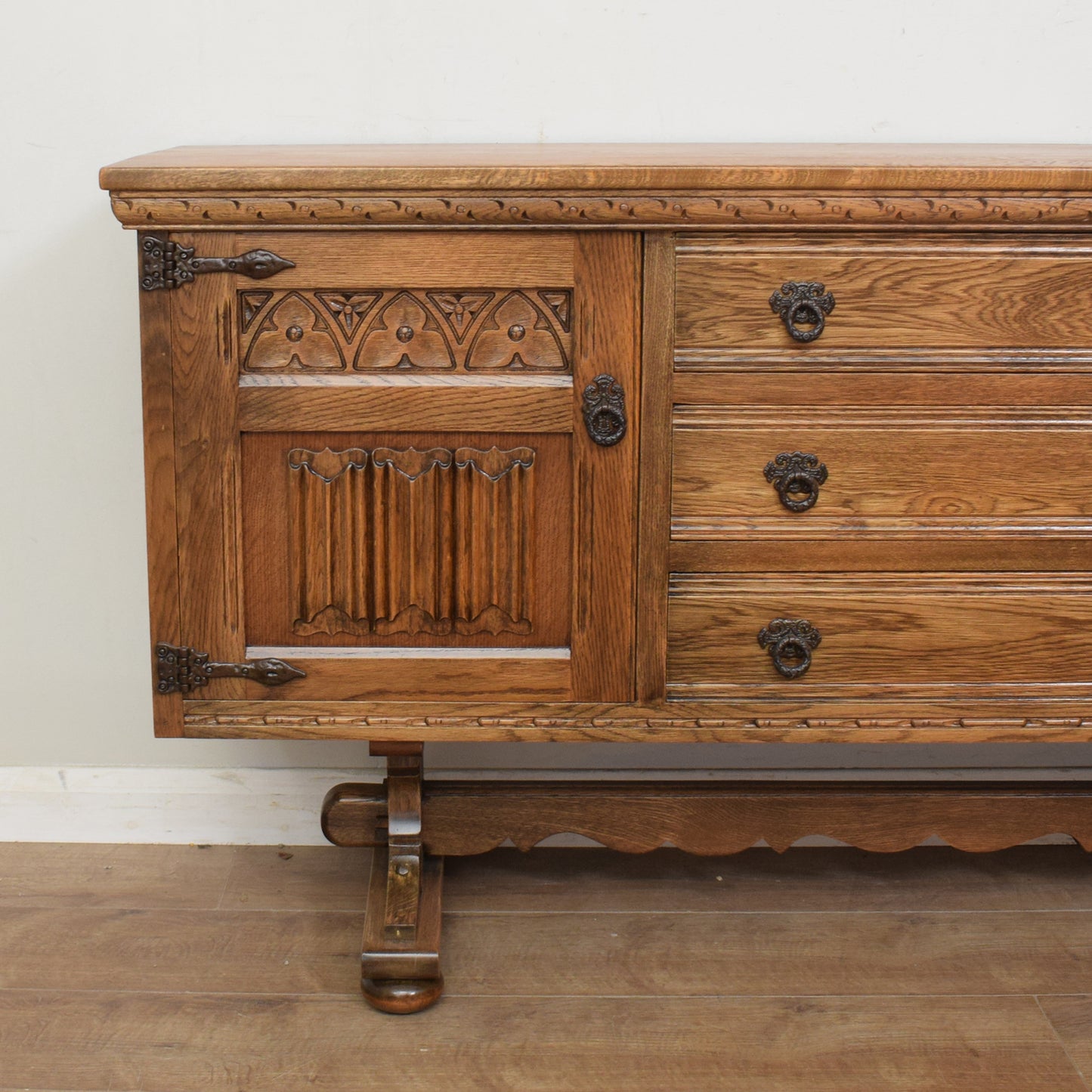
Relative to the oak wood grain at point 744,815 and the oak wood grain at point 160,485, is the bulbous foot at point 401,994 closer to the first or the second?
the oak wood grain at point 744,815

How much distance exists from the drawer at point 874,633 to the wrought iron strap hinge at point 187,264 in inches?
24.7

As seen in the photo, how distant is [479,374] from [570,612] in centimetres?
32

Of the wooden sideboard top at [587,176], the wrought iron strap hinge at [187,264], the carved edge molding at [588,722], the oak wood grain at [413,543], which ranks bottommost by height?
the carved edge molding at [588,722]

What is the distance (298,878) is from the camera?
198cm

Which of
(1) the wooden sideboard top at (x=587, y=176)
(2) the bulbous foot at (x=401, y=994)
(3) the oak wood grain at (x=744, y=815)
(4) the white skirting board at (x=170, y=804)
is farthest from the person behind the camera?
(4) the white skirting board at (x=170, y=804)

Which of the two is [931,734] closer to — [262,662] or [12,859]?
[262,662]

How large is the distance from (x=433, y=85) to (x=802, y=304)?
2.63 feet

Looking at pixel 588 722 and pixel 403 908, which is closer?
pixel 588 722

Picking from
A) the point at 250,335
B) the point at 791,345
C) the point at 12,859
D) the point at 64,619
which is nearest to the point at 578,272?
the point at 791,345

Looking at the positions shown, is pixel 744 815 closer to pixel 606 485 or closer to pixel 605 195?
pixel 606 485

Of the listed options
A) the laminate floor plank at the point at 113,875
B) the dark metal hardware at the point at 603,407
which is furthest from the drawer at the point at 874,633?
the laminate floor plank at the point at 113,875

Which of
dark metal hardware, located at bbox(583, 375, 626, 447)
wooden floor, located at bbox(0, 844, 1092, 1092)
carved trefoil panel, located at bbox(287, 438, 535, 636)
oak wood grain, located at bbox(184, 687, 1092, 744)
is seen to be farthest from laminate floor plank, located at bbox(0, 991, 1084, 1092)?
dark metal hardware, located at bbox(583, 375, 626, 447)

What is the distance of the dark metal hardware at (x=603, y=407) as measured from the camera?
1.46 metres

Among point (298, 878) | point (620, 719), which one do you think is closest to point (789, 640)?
point (620, 719)
